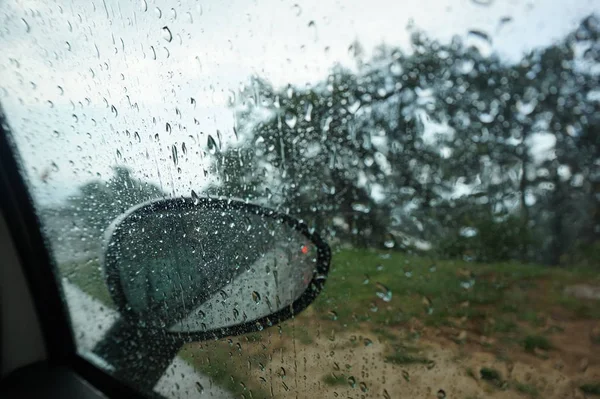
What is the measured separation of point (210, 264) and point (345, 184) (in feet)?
2.50

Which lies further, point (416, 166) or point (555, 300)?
point (416, 166)

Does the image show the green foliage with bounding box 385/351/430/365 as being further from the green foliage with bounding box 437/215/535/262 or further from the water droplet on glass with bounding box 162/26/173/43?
the water droplet on glass with bounding box 162/26/173/43

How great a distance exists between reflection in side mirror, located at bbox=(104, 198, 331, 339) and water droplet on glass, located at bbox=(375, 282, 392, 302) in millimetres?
213

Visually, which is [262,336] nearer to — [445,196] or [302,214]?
[302,214]

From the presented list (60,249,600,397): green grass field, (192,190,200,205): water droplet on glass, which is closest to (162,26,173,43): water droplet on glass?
(192,190,200,205): water droplet on glass

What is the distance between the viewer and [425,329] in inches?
42.1

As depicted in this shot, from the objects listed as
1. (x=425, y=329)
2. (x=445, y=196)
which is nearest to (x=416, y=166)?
(x=445, y=196)

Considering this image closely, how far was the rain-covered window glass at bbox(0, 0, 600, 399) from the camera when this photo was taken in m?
0.84

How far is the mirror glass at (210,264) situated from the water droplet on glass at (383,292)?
28 centimetres

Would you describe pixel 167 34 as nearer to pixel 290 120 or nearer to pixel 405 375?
pixel 290 120

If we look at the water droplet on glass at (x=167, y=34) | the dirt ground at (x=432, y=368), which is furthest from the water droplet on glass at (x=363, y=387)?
the water droplet on glass at (x=167, y=34)

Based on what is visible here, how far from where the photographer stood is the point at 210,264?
174 cm

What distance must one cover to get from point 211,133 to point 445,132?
0.92 metres

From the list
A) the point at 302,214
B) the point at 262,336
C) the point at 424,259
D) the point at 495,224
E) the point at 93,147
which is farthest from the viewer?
the point at 93,147
